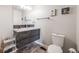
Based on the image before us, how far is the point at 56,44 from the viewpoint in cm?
119

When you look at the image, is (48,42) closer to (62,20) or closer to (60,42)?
(60,42)

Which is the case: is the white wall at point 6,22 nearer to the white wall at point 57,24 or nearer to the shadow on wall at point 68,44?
the white wall at point 57,24

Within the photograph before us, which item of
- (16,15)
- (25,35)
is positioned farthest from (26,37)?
(16,15)

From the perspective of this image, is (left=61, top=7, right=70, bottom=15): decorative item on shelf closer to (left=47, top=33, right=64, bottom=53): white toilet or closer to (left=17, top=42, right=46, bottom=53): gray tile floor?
(left=47, top=33, right=64, bottom=53): white toilet

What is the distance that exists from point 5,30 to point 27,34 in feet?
0.97

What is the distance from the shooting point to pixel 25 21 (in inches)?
46.7

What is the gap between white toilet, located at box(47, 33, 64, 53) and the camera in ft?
3.80

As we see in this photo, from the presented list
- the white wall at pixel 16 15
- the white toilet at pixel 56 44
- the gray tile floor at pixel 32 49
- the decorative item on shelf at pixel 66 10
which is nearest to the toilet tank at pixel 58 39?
the white toilet at pixel 56 44

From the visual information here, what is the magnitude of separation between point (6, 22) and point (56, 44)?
728mm

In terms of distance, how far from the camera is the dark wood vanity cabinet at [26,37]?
1.18 metres

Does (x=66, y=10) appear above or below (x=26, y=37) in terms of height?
above

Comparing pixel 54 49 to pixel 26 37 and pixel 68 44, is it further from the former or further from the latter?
pixel 26 37

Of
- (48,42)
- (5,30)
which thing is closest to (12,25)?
(5,30)

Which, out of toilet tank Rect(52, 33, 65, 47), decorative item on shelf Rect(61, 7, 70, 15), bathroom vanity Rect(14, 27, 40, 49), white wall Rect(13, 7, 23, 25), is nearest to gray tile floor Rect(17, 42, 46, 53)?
bathroom vanity Rect(14, 27, 40, 49)
